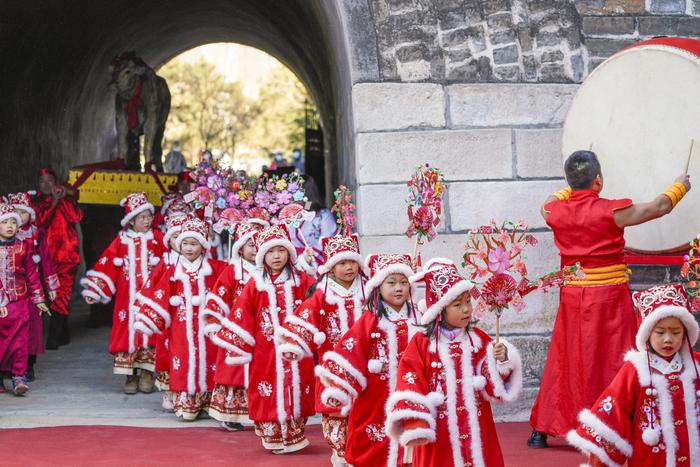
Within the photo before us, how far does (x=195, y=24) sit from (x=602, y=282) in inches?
464

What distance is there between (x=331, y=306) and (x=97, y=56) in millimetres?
9325

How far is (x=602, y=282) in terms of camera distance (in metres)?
5.91

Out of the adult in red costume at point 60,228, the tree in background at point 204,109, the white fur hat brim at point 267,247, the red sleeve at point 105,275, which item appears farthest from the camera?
the tree in background at point 204,109

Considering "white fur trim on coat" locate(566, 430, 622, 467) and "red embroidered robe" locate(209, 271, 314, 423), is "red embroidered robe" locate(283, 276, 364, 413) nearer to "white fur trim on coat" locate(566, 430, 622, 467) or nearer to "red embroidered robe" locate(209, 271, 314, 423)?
"red embroidered robe" locate(209, 271, 314, 423)

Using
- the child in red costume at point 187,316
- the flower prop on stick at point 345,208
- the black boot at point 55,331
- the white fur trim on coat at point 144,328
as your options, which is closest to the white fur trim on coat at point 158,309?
the child in red costume at point 187,316

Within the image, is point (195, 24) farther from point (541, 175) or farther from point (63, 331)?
point (541, 175)

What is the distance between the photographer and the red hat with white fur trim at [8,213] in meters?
8.50

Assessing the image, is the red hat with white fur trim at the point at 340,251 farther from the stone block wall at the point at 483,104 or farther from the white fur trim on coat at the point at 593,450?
the white fur trim on coat at the point at 593,450

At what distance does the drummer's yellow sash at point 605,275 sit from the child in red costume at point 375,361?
45.0 inches

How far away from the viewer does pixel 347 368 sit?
5.14 m

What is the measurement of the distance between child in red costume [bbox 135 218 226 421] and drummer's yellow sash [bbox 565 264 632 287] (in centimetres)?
293

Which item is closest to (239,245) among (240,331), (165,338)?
(240,331)

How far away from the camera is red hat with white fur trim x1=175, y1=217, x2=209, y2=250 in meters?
8.01

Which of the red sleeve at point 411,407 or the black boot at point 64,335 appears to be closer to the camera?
the red sleeve at point 411,407
